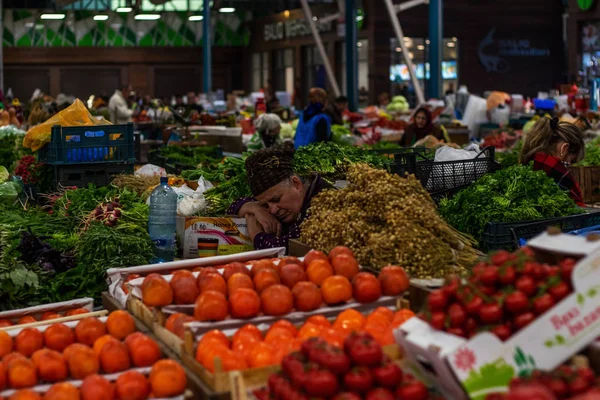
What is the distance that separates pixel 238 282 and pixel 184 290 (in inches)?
7.6

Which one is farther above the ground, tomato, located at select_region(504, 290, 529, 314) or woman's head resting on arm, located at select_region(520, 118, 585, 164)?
woman's head resting on arm, located at select_region(520, 118, 585, 164)

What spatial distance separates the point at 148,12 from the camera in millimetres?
34844

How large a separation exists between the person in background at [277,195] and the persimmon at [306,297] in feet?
4.05

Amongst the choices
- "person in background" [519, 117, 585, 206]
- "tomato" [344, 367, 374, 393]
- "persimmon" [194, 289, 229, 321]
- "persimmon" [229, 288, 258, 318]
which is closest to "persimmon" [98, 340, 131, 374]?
"persimmon" [194, 289, 229, 321]

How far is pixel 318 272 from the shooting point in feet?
9.78

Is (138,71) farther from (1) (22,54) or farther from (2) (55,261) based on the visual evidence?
(2) (55,261)

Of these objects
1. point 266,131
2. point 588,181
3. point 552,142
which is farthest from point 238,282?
point 266,131

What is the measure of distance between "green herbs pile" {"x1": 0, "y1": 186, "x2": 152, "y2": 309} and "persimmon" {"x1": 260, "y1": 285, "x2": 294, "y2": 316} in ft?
5.89

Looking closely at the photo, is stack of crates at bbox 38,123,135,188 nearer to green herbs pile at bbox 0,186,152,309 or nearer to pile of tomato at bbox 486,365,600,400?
green herbs pile at bbox 0,186,152,309

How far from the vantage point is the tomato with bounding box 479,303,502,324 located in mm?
2084

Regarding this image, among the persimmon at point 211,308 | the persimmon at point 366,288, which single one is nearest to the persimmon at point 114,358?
the persimmon at point 211,308

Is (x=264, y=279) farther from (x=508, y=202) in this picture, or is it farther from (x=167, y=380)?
(x=508, y=202)

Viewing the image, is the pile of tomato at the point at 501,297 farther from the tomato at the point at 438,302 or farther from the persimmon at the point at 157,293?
the persimmon at the point at 157,293

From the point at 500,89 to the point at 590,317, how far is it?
2599 centimetres
